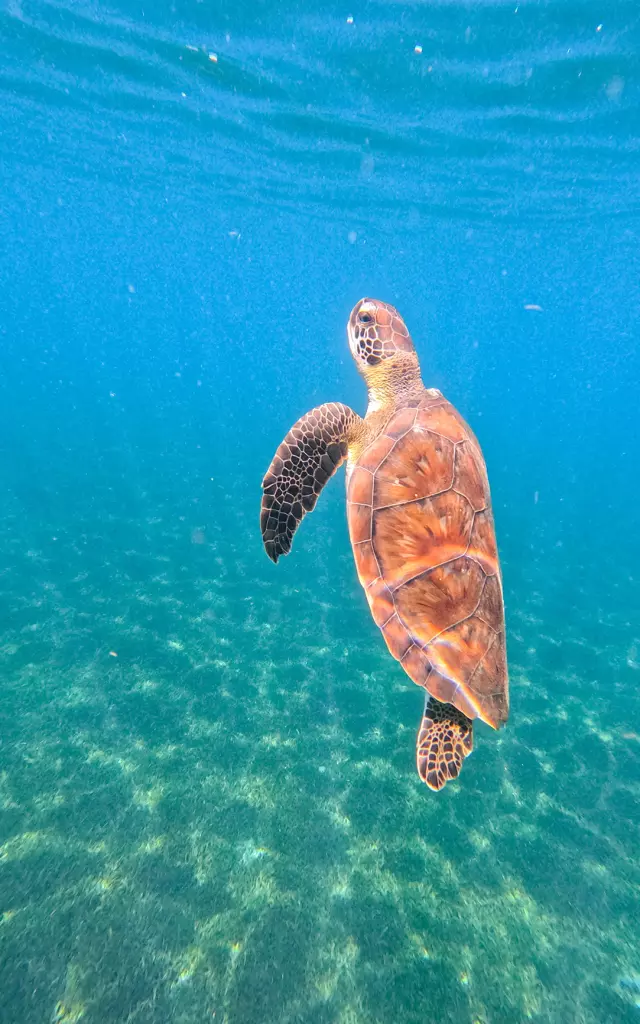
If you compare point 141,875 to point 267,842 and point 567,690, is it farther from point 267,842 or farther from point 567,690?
point 567,690

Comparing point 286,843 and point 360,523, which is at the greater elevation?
point 360,523

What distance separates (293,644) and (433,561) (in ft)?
17.4

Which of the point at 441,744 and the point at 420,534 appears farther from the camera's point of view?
the point at 441,744

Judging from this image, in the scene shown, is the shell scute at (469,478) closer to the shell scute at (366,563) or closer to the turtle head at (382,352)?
the shell scute at (366,563)

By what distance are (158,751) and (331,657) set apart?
3192mm

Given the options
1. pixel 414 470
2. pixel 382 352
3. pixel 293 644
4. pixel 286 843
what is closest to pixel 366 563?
pixel 414 470

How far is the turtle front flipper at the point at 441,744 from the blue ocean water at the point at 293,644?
69.5 inches

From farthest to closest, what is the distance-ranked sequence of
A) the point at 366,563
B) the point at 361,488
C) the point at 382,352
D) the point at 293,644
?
1. the point at 293,644
2. the point at 382,352
3. the point at 361,488
4. the point at 366,563

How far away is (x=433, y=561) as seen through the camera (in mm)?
3545

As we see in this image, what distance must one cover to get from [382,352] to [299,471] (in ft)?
6.59

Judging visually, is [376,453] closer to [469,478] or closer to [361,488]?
[361,488]

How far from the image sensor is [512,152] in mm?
16500

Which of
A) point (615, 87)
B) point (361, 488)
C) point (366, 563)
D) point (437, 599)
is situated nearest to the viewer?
point (437, 599)

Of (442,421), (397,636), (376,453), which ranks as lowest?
(397,636)
